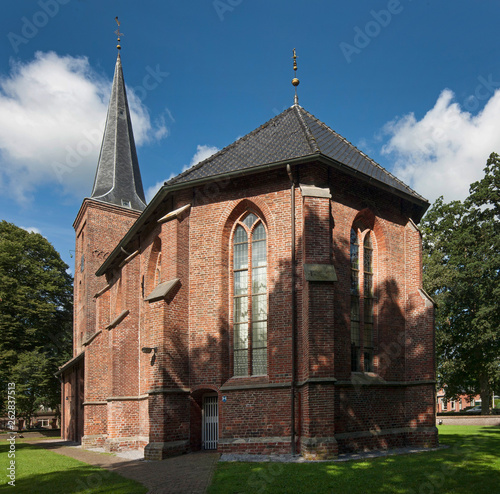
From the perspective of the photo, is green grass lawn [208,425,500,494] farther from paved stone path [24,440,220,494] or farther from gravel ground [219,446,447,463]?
gravel ground [219,446,447,463]

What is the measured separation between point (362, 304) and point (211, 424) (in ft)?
19.1

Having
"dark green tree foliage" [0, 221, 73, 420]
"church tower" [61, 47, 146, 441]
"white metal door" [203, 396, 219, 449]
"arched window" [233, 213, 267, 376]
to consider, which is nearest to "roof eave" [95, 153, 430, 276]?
"arched window" [233, 213, 267, 376]

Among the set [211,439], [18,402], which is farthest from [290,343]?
[18,402]

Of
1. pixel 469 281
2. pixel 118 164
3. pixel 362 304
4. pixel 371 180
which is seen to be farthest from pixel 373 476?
pixel 118 164

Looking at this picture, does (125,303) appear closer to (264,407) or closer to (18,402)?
(264,407)

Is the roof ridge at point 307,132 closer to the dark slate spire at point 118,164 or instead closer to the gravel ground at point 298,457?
the gravel ground at point 298,457

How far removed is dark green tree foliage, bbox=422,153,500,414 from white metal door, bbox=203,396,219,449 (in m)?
20.3

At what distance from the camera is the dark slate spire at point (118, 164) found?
32.2 m

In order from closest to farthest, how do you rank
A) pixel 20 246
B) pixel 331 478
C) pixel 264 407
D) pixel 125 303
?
pixel 331 478, pixel 264 407, pixel 125 303, pixel 20 246

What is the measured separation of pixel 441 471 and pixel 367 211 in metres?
8.01

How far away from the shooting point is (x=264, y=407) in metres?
13.3

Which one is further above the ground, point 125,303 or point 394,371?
point 125,303

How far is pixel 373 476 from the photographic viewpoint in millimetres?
9594

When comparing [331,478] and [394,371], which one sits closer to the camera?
[331,478]
